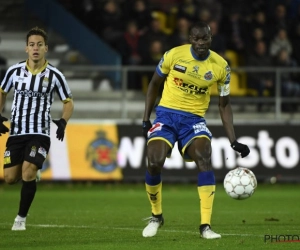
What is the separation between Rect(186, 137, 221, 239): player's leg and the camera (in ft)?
29.8

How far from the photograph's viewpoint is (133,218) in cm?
1166

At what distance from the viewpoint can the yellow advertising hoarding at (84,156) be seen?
17656 millimetres

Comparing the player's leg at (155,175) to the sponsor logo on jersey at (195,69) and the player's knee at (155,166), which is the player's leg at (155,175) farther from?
the sponsor logo on jersey at (195,69)

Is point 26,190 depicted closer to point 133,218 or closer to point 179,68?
point 133,218

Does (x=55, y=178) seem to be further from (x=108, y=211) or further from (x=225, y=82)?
(x=225, y=82)

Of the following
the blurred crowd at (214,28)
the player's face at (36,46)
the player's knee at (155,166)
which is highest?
the blurred crowd at (214,28)

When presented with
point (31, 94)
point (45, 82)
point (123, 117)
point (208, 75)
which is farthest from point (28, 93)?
point (123, 117)

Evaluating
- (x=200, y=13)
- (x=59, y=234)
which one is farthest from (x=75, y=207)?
(x=200, y=13)

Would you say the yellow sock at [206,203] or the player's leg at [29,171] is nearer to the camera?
the yellow sock at [206,203]

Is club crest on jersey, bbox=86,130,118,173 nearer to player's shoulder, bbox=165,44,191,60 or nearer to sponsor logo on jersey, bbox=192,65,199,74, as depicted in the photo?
player's shoulder, bbox=165,44,191,60

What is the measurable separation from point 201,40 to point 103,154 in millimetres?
8704

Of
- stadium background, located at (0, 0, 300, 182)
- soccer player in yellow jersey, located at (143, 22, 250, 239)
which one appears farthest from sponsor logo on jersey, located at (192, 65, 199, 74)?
stadium background, located at (0, 0, 300, 182)

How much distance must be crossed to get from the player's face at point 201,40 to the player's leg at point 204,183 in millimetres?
895

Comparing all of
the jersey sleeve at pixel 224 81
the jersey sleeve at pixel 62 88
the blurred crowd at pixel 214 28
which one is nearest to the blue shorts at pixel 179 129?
the jersey sleeve at pixel 224 81
